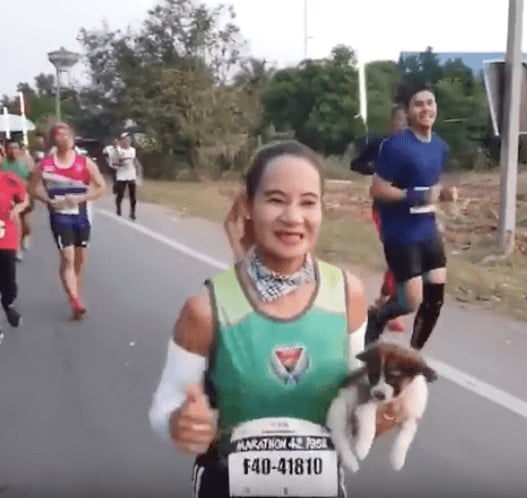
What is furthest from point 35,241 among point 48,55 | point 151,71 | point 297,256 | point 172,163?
point 297,256

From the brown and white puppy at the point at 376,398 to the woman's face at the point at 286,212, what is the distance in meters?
0.24

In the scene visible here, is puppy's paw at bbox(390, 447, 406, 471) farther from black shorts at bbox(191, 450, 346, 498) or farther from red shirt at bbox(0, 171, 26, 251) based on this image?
red shirt at bbox(0, 171, 26, 251)

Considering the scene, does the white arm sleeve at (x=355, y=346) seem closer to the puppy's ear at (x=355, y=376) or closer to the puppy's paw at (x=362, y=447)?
the puppy's ear at (x=355, y=376)

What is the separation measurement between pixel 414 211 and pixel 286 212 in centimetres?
423

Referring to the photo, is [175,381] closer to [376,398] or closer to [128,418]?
[376,398]

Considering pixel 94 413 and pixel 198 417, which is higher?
pixel 198 417

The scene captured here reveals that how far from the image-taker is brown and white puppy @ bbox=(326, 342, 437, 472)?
89.1 inches

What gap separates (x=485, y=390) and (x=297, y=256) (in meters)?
4.06

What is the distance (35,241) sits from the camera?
1358 cm

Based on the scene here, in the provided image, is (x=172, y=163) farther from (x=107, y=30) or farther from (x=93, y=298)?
(x=107, y=30)

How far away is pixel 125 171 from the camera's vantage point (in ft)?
50.3

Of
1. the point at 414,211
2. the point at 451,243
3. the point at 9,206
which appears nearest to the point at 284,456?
the point at 414,211

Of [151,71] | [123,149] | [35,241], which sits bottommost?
[35,241]

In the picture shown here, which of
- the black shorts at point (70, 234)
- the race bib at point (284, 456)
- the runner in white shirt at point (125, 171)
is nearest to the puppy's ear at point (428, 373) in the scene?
the race bib at point (284, 456)
